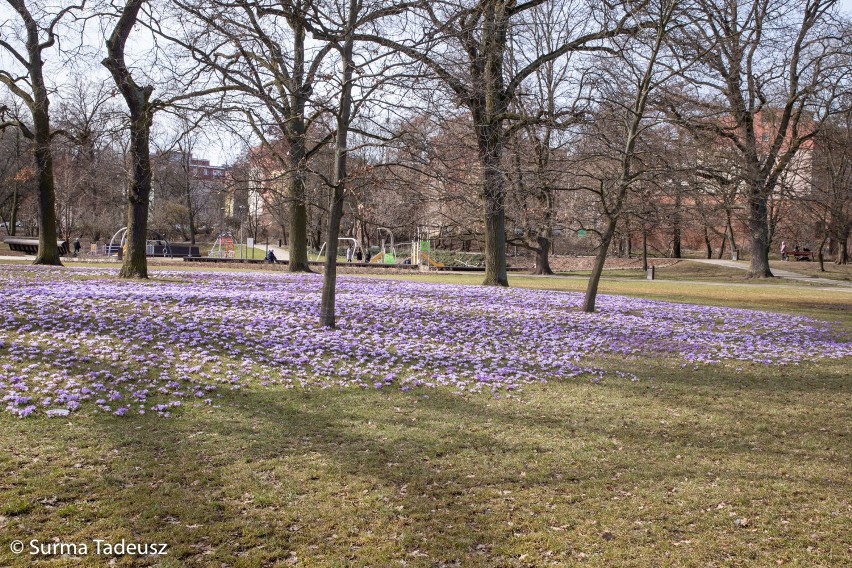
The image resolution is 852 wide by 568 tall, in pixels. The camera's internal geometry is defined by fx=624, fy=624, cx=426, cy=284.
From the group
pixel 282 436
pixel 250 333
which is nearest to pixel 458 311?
pixel 250 333

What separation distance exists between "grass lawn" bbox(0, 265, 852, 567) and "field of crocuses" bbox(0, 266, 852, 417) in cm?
53

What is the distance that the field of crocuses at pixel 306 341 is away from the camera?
7.16 m

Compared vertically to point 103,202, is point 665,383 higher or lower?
lower

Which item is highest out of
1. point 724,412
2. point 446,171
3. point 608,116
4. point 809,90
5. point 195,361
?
point 809,90

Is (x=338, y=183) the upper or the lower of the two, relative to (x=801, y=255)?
upper

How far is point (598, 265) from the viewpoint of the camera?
14875 mm


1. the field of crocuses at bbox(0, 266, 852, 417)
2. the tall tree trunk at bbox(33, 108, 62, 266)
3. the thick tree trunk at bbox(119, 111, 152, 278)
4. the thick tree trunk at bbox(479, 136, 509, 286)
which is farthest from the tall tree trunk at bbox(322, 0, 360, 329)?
the tall tree trunk at bbox(33, 108, 62, 266)

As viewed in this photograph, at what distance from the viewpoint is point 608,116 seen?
14.8 m

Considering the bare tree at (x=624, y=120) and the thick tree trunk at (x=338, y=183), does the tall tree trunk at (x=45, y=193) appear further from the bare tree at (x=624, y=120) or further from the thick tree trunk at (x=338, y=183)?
the bare tree at (x=624, y=120)

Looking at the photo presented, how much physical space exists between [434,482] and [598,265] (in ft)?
35.8

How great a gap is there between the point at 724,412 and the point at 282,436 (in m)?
5.25

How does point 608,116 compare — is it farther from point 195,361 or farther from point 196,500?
point 196,500

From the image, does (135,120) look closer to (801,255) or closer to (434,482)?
(434,482)

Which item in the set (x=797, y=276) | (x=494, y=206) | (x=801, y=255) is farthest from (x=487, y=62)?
(x=801, y=255)
